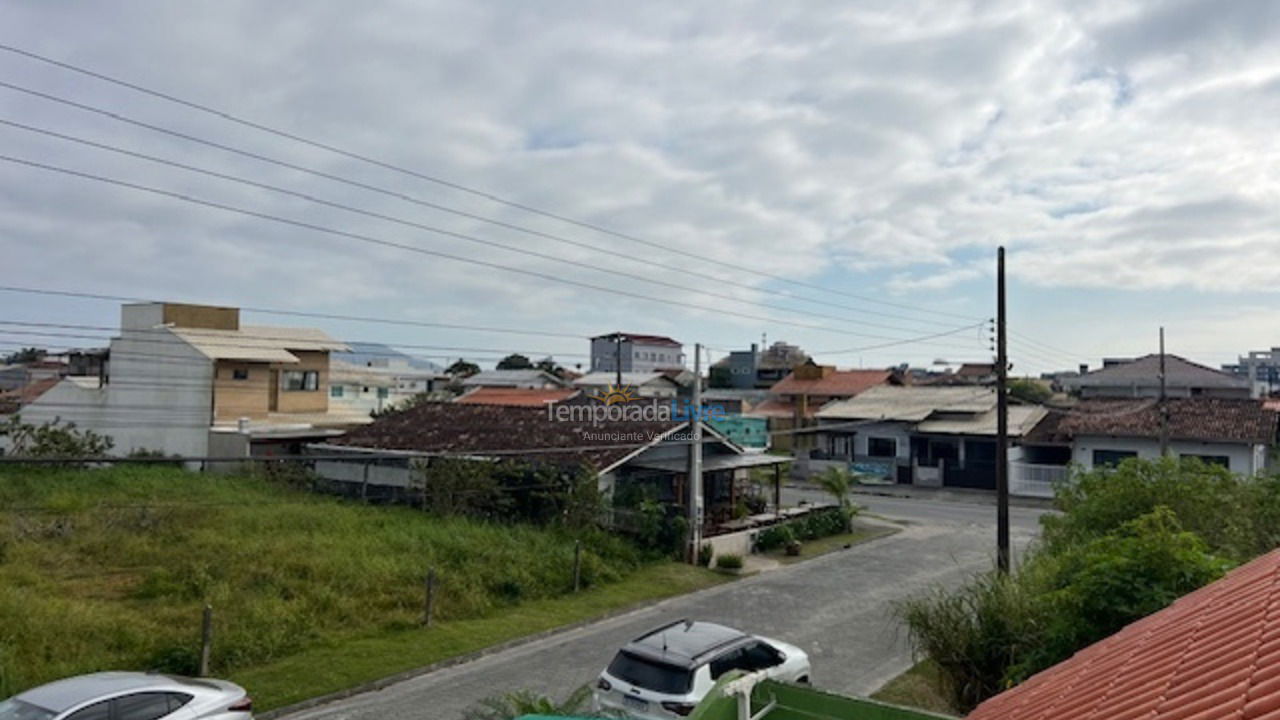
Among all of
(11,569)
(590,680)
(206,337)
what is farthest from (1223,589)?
(206,337)

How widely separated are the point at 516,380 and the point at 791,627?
4770cm

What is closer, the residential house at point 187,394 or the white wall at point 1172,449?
the white wall at point 1172,449

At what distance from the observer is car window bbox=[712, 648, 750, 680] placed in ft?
32.8

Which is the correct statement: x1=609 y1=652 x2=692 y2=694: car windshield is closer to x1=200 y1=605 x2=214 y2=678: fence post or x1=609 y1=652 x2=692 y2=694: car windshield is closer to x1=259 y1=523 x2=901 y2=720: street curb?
x1=259 y1=523 x2=901 y2=720: street curb

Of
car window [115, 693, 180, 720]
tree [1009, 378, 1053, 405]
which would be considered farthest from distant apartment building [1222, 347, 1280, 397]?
car window [115, 693, 180, 720]

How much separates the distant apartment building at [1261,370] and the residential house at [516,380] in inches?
1776

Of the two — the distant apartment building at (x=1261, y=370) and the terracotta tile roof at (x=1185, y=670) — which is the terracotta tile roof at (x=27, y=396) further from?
the distant apartment building at (x=1261, y=370)

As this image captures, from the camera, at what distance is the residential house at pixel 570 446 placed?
881 inches

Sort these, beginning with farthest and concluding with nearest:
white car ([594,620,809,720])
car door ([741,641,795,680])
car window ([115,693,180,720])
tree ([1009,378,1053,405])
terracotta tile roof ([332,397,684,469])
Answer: tree ([1009,378,1053,405]) → terracotta tile roof ([332,397,684,469]) → car door ([741,641,795,680]) → white car ([594,620,809,720]) → car window ([115,693,180,720])

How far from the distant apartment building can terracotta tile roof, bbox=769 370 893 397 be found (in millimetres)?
21719

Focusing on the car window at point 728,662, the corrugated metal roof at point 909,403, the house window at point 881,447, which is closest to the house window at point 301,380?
the corrugated metal roof at point 909,403

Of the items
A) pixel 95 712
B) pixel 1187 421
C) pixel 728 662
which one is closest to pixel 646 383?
pixel 1187 421

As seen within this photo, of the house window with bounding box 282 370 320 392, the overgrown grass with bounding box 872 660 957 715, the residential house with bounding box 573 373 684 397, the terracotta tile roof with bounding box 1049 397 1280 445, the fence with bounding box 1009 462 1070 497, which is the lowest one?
the overgrown grass with bounding box 872 660 957 715

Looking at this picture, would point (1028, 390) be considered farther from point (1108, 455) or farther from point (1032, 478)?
point (1108, 455)
